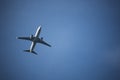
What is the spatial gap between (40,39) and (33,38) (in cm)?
201

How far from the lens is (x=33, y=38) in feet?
292

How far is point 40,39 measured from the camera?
89.7 m
